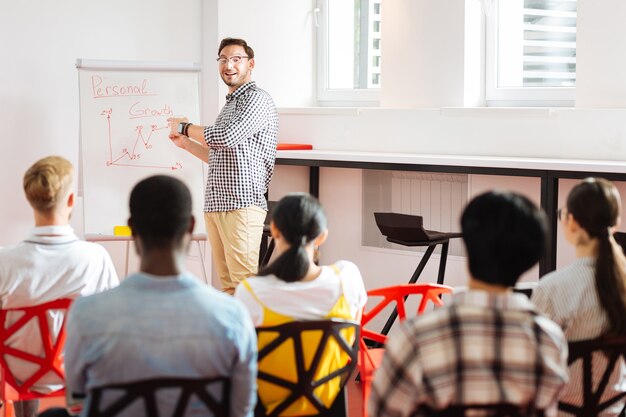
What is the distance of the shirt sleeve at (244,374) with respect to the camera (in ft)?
5.77

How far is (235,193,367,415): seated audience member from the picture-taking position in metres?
2.25

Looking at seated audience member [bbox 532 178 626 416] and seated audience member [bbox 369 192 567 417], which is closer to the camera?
seated audience member [bbox 369 192 567 417]

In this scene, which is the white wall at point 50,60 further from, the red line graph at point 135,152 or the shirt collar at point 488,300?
the shirt collar at point 488,300

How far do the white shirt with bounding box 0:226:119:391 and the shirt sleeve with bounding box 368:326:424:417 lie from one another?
120 centimetres

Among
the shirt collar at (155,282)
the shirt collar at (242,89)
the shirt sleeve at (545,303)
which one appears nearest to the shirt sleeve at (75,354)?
the shirt collar at (155,282)

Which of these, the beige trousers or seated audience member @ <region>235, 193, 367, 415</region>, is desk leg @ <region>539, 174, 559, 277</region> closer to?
the beige trousers

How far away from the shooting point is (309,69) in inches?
226

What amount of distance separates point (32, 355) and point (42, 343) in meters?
0.04

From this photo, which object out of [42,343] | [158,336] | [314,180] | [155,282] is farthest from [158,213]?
[314,180]

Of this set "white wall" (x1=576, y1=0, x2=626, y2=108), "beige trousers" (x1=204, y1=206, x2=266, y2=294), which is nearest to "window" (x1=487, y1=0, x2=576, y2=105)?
"white wall" (x1=576, y1=0, x2=626, y2=108)

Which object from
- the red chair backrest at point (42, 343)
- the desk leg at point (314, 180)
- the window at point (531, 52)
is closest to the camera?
the red chair backrest at point (42, 343)

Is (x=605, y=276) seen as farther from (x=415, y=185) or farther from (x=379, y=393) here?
(x=415, y=185)

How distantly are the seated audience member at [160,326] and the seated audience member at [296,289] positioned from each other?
18.0 inches

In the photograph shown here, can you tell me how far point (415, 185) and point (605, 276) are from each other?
280cm
